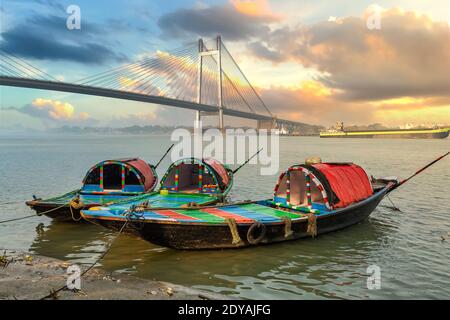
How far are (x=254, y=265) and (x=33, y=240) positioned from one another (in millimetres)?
7615

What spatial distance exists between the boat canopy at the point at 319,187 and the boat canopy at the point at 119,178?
619cm

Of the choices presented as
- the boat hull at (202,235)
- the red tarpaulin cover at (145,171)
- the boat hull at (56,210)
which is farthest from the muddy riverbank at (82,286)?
the red tarpaulin cover at (145,171)

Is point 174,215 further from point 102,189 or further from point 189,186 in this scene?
point 189,186

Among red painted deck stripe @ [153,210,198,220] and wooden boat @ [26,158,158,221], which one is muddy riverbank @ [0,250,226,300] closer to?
red painted deck stripe @ [153,210,198,220]

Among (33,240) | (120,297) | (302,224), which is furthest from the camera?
(33,240)

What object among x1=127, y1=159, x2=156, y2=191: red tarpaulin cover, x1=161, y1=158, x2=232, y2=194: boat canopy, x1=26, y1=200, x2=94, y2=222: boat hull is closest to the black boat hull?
x1=26, y1=200, x2=94, y2=222: boat hull

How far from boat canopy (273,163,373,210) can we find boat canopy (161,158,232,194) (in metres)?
3.81

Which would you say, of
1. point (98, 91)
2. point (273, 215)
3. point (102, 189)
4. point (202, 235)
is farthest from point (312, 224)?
point (98, 91)

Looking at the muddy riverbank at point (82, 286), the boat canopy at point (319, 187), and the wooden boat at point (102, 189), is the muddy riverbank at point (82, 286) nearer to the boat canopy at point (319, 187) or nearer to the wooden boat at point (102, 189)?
the wooden boat at point (102, 189)

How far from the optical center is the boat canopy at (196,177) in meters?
15.4

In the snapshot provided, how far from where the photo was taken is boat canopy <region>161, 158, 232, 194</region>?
15426 mm

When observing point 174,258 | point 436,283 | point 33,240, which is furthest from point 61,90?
point 436,283
